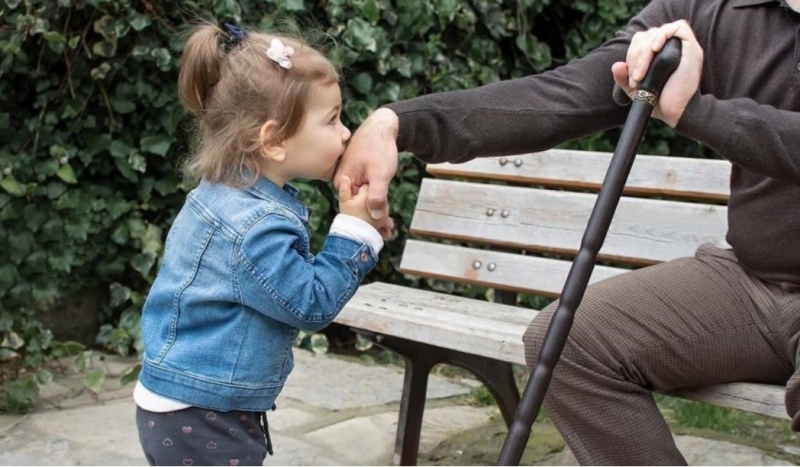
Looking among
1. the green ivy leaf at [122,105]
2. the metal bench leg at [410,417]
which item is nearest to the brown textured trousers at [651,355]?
the metal bench leg at [410,417]

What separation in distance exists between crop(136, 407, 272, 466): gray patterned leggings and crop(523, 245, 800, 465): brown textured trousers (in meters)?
0.60

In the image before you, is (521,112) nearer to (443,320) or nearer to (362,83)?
(443,320)

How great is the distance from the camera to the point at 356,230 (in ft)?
6.23

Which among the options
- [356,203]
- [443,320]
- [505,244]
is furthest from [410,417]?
[356,203]

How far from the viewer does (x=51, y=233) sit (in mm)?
3732

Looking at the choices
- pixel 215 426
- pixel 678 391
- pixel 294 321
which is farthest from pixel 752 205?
pixel 215 426

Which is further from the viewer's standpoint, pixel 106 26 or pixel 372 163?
pixel 106 26

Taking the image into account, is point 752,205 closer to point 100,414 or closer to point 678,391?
point 678,391

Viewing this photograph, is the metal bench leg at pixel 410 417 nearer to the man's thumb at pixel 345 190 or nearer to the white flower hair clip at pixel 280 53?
the man's thumb at pixel 345 190

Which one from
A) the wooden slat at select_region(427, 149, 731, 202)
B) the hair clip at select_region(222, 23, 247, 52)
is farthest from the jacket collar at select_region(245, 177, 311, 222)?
the wooden slat at select_region(427, 149, 731, 202)

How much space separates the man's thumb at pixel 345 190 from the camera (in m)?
1.94

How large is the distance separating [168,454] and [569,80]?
44.0 inches

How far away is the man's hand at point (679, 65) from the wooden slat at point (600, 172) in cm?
108

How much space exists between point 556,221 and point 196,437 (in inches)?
61.1
